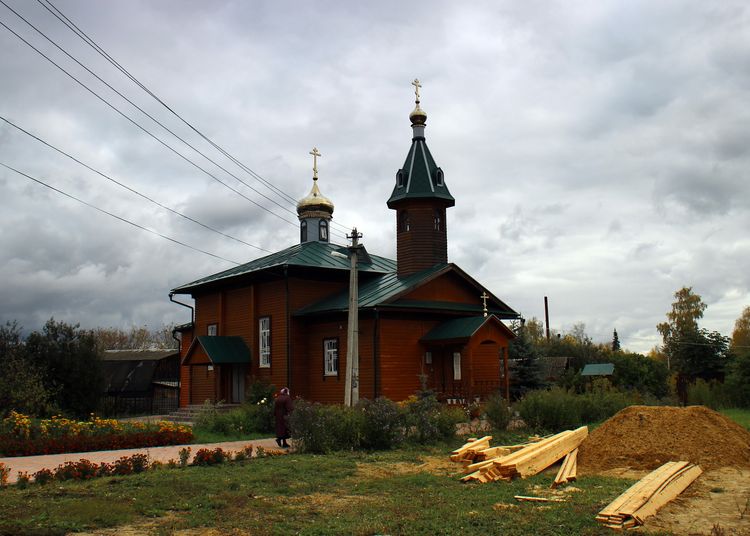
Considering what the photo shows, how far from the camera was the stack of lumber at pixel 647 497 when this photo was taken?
6918 millimetres

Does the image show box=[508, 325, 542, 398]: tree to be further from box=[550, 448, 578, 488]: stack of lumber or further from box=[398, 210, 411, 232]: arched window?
box=[550, 448, 578, 488]: stack of lumber

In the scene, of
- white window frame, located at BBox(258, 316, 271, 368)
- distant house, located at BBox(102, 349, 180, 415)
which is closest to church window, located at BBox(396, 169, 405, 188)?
white window frame, located at BBox(258, 316, 271, 368)

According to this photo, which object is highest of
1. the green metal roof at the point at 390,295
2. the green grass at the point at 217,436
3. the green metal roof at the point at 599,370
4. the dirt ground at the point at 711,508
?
the green metal roof at the point at 390,295

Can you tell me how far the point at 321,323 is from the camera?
22.9 meters

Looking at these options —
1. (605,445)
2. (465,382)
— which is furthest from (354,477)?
(465,382)

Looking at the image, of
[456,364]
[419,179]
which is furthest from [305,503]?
[419,179]

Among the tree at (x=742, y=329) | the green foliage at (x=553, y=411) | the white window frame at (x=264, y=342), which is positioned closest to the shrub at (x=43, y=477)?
the green foliage at (x=553, y=411)

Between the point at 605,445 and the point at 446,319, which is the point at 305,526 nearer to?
the point at 605,445

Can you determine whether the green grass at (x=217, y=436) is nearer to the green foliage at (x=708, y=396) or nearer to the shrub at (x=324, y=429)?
the shrub at (x=324, y=429)

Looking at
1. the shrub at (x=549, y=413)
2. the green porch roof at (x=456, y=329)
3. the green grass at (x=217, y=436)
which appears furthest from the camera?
the green porch roof at (x=456, y=329)

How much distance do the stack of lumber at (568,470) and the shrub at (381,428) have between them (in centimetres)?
369

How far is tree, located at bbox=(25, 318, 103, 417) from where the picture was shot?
2189 centimetres

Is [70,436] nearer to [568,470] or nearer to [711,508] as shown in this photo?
[568,470]

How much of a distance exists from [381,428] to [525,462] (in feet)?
12.9
